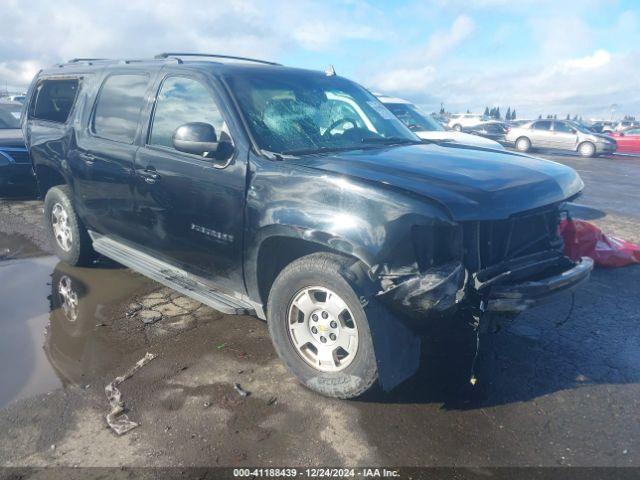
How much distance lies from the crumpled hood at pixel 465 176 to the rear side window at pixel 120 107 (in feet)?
5.85

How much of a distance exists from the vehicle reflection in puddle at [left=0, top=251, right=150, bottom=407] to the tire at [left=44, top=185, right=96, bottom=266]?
161mm

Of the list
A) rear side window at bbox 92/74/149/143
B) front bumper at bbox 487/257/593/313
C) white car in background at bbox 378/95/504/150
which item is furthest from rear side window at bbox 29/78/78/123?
white car in background at bbox 378/95/504/150

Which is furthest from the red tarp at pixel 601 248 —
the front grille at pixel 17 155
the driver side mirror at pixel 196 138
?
the front grille at pixel 17 155

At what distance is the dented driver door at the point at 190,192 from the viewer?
3322mm

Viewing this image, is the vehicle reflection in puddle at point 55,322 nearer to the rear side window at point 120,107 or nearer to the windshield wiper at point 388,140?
the rear side window at point 120,107

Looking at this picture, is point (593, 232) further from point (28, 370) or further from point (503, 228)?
point (28, 370)

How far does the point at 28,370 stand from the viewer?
3.43 meters

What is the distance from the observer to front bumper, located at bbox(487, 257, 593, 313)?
2.74 metres

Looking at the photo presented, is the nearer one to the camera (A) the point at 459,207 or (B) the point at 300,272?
(A) the point at 459,207

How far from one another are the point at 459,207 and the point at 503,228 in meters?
0.55

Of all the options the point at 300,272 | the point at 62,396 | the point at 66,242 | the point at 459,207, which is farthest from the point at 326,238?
the point at 66,242

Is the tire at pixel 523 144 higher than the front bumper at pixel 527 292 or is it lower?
lower

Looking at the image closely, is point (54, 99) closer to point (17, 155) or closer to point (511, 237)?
point (17, 155)

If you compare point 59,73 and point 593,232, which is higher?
point 59,73
